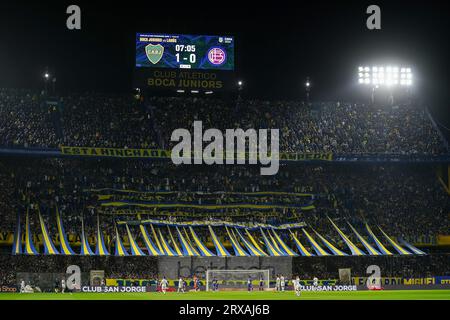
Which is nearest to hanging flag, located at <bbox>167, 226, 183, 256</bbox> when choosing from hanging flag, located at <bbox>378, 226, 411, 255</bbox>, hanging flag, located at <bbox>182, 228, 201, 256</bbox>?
hanging flag, located at <bbox>182, 228, 201, 256</bbox>

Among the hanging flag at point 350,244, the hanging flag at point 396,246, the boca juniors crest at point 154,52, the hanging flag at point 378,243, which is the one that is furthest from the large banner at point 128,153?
the hanging flag at point 396,246

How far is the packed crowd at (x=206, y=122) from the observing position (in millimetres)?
61906

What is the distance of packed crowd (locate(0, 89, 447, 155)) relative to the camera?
6191 cm

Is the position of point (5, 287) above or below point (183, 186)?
below

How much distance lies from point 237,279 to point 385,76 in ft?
94.0

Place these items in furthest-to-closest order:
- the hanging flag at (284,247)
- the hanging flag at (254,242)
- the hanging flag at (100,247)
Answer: the hanging flag at (254,242) → the hanging flag at (284,247) → the hanging flag at (100,247)

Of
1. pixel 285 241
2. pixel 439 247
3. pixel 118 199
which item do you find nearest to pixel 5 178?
pixel 118 199

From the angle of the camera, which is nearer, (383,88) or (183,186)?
(183,186)

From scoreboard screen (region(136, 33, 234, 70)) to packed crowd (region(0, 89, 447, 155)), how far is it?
6063 millimetres

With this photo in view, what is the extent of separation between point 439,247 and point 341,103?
64.4 ft

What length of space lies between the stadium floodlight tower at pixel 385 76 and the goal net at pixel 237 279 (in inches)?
999

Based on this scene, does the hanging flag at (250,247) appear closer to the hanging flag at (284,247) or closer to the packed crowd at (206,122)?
the hanging flag at (284,247)

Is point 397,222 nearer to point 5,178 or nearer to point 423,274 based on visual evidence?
point 423,274

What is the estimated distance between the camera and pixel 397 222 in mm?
60219
